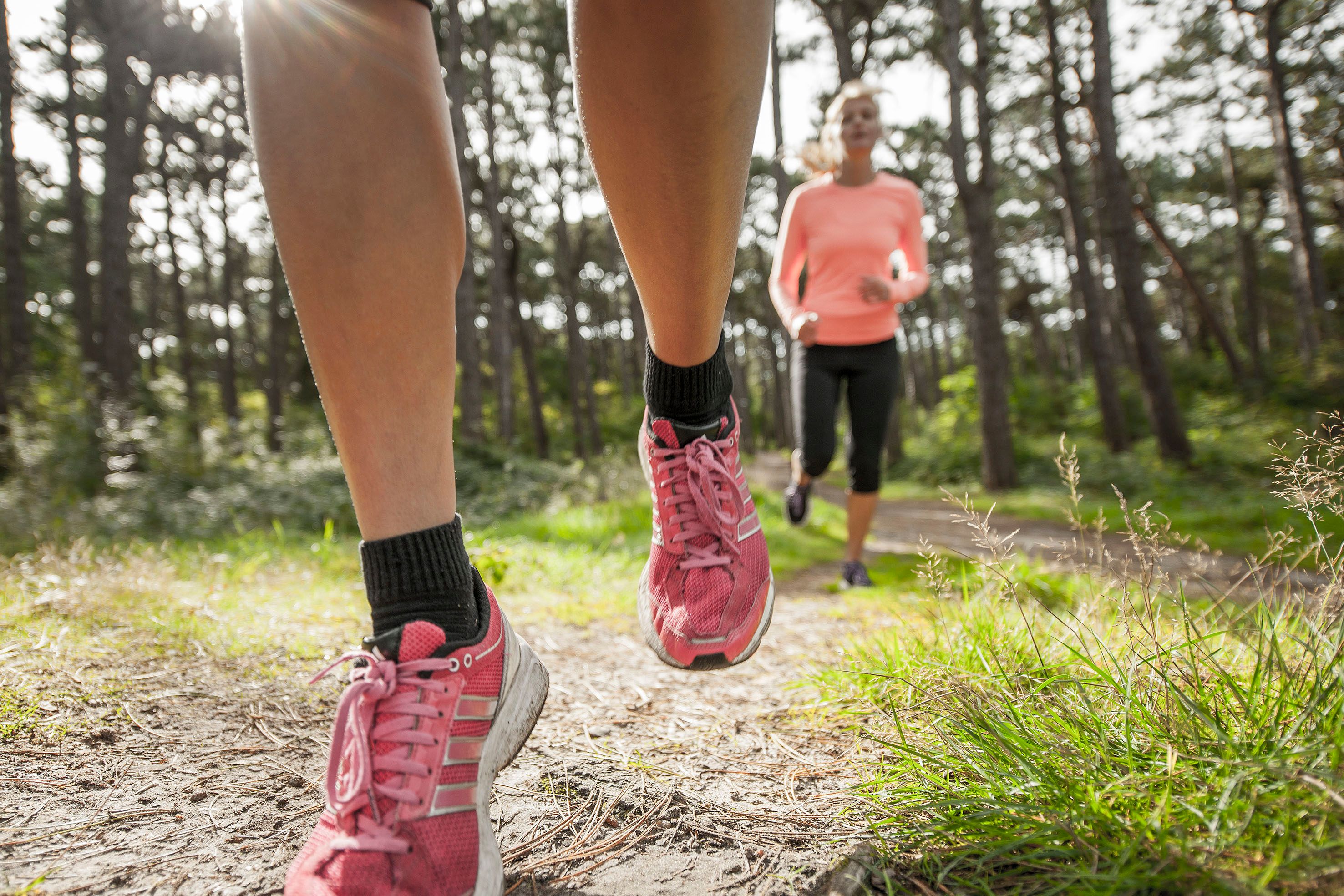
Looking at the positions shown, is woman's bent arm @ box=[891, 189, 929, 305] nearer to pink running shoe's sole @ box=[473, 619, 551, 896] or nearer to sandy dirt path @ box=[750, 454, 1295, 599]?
sandy dirt path @ box=[750, 454, 1295, 599]

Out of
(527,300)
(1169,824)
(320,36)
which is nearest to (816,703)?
(1169,824)

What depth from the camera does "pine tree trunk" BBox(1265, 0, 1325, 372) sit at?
14516 millimetres

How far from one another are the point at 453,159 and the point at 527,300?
94.4ft

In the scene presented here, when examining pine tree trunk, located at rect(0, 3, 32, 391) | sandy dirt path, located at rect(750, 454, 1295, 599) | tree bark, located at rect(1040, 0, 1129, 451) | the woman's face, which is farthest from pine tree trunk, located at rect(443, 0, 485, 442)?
tree bark, located at rect(1040, 0, 1129, 451)

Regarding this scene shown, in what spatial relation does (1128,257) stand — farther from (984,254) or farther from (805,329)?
(805,329)

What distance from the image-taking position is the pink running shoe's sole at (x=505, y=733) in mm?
935

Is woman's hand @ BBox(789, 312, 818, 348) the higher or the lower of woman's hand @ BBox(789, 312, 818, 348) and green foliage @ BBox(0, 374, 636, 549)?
the higher

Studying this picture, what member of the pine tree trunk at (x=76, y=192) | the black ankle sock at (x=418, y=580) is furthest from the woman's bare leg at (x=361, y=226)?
the pine tree trunk at (x=76, y=192)

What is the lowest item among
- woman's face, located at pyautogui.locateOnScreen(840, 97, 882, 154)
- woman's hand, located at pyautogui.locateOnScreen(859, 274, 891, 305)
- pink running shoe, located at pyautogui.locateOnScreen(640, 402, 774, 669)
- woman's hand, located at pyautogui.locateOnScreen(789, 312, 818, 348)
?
pink running shoe, located at pyautogui.locateOnScreen(640, 402, 774, 669)

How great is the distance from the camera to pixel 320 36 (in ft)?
3.30

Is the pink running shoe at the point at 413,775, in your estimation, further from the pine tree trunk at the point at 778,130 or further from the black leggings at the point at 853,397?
the pine tree trunk at the point at 778,130

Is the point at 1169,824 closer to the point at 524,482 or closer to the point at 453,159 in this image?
the point at 453,159

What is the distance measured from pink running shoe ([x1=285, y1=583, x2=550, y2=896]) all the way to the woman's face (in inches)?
143

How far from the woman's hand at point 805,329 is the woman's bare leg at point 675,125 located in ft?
5.94
